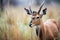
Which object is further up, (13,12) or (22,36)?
(13,12)

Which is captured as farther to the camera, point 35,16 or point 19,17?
point 19,17

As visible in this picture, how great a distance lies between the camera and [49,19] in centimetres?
246

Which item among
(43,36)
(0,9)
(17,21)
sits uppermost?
(0,9)

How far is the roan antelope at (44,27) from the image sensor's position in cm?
242

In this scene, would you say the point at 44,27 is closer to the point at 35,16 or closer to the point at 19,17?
the point at 35,16

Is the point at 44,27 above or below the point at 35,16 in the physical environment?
below

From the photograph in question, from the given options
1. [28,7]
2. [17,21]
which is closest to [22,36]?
[17,21]

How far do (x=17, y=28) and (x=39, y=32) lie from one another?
1.00ft

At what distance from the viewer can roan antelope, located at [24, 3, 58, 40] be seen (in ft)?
7.94

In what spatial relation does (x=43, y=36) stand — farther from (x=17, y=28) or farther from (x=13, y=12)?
(x=13, y=12)

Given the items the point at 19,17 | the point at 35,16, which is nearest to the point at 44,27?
the point at 35,16

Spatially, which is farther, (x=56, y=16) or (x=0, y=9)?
(x=0, y=9)

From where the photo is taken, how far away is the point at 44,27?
245 cm

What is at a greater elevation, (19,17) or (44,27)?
(19,17)
